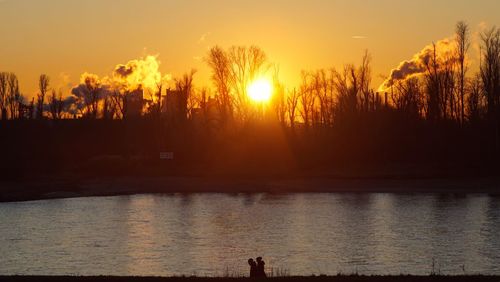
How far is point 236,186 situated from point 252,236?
40725mm

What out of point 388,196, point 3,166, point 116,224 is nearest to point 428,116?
point 388,196

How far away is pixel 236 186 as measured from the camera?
8744cm

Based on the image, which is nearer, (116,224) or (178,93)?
(116,224)

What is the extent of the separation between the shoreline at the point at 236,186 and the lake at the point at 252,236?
766cm

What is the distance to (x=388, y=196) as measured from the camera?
249ft

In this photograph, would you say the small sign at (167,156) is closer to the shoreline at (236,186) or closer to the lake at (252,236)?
the shoreline at (236,186)

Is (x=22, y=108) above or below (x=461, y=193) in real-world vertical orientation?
above

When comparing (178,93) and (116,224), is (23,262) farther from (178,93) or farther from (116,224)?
(178,93)
